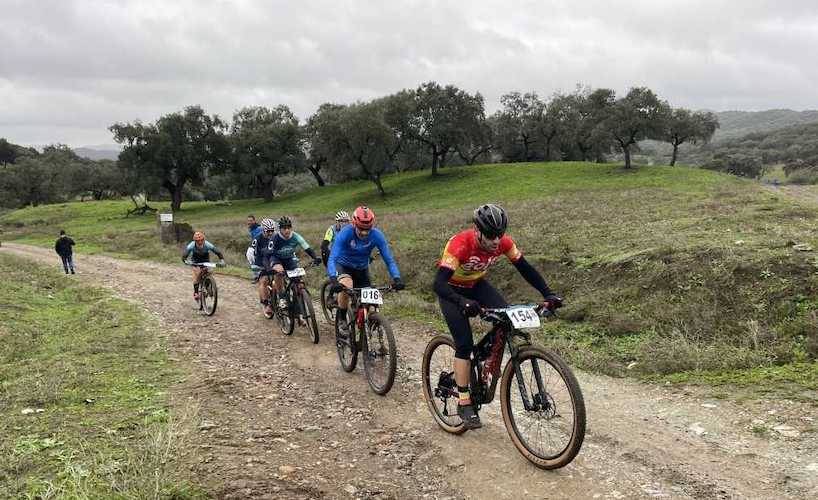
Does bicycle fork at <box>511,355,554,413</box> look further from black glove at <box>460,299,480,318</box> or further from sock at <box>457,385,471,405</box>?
sock at <box>457,385,471,405</box>

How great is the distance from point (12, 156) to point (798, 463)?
152905 mm

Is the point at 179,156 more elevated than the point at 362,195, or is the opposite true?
the point at 179,156

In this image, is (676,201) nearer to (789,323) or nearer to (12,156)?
(789,323)

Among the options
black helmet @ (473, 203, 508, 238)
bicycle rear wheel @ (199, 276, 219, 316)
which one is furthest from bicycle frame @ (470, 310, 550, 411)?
bicycle rear wheel @ (199, 276, 219, 316)

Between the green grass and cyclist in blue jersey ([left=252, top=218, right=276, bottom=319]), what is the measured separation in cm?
252

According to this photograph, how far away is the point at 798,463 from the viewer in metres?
5.28

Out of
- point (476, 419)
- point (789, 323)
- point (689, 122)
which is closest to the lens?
point (476, 419)

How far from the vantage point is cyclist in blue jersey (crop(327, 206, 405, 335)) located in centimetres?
822

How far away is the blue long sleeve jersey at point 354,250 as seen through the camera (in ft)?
27.5

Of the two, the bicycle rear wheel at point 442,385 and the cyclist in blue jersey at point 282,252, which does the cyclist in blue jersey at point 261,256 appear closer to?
the cyclist in blue jersey at point 282,252

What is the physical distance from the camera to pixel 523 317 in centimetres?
533

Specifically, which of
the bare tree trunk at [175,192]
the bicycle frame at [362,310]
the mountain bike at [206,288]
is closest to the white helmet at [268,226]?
the mountain bike at [206,288]

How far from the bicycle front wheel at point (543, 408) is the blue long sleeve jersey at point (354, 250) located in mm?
3053

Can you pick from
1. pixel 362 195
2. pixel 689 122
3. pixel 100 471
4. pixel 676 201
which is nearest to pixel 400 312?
pixel 100 471
